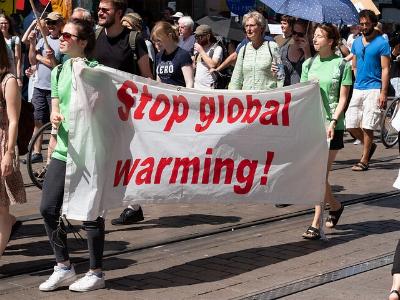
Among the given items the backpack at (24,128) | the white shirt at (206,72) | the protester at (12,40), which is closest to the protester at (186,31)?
the white shirt at (206,72)

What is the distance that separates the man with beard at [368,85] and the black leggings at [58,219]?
6.03 m

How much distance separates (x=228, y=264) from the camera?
24.3 feet

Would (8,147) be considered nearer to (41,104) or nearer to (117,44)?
(117,44)

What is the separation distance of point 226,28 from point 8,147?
1148cm

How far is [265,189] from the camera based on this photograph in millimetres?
7645

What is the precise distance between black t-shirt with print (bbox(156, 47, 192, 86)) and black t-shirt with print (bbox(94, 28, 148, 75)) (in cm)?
86

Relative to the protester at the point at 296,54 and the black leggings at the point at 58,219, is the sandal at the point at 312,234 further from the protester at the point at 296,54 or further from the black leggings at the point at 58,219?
the black leggings at the point at 58,219

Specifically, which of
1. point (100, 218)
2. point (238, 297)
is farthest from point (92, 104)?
point (238, 297)

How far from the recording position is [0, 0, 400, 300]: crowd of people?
6.64 meters

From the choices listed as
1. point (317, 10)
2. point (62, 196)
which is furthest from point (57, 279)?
point (317, 10)

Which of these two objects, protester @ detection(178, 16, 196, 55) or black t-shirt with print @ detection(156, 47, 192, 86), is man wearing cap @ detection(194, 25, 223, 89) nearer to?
protester @ detection(178, 16, 196, 55)

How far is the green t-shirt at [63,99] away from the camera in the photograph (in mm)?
6633

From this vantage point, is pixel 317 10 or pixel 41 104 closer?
pixel 317 10

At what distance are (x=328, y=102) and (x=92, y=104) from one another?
98.7 inches
